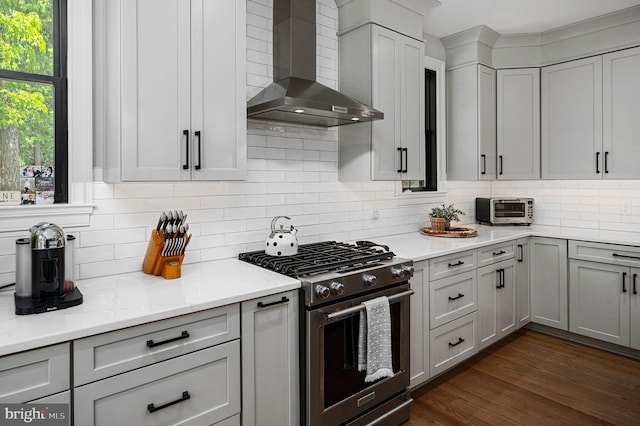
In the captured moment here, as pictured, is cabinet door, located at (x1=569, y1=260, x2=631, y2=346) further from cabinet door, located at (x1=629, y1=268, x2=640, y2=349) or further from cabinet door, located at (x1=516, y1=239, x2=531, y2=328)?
cabinet door, located at (x1=516, y1=239, x2=531, y2=328)

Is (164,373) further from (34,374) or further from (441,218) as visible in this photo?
(441,218)

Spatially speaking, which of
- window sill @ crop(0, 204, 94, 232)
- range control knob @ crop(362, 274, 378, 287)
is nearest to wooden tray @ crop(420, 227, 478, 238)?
range control knob @ crop(362, 274, 378, 287)

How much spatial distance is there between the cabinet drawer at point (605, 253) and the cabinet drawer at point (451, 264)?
113cm

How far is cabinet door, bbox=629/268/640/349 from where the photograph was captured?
3.32 m

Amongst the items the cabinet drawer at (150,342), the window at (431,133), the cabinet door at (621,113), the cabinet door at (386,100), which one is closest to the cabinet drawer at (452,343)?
the cabinet door at (386,100)

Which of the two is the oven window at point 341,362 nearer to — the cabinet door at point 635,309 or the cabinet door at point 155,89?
the cabinet door at point 155,89

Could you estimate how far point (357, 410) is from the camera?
7.50 ft

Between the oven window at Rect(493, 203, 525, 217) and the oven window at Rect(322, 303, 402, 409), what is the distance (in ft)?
8.97

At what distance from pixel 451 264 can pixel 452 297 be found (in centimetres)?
25

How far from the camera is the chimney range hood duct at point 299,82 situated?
2.40 meters

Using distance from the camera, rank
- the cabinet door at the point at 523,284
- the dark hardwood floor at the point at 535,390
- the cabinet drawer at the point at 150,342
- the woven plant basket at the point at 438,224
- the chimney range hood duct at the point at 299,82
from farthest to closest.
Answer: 1. the cabinet door at the point at 523,284
2. the woven plant basket at the point at 438,224
3. the dark hardwood floor at the point at 535,390
4. the chimney range hood duct at the point at 299,82
5. the cabinet drawer at the point at 150,342

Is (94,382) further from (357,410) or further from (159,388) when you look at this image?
(357,410)

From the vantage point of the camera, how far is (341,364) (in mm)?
2205

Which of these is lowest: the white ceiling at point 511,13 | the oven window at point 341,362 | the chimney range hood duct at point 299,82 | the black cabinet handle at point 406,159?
the oven window at point 341,362
